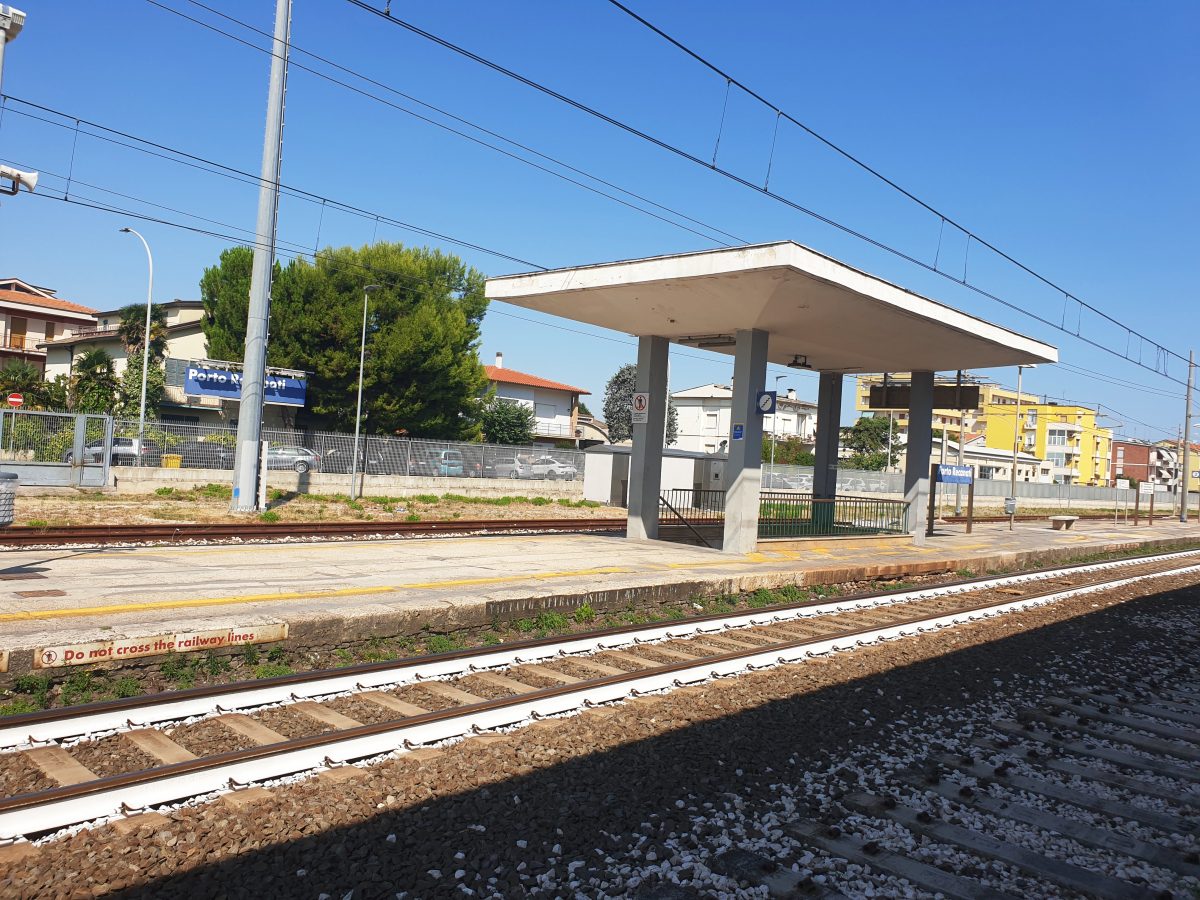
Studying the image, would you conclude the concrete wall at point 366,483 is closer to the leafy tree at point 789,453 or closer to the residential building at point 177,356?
the residential building at point 177,356

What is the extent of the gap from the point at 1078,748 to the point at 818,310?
9575 mm

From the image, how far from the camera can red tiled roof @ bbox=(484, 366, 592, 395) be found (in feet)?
219

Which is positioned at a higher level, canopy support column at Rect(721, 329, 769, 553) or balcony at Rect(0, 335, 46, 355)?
balcony at Rect(0, 335, 46, 355)

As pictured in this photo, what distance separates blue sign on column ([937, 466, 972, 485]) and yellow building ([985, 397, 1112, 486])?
76.9 m

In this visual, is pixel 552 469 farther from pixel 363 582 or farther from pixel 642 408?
pixel 363 582

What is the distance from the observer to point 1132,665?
369 inches

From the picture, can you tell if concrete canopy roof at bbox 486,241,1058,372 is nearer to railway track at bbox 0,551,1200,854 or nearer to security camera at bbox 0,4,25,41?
railway track at bbox 0,551,1200,854

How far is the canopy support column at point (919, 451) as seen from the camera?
21297 mm

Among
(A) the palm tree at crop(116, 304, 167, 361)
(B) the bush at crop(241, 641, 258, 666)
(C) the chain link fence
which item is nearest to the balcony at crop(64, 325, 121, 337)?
(A) the palm tree at crop(116, 304, 167, 361)

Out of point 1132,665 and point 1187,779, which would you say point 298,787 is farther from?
point 1132,665

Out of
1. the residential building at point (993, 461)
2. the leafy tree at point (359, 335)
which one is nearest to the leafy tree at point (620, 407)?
the residential building at point (993, 461)

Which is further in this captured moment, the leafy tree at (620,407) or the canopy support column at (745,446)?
the leafy tree at (620,407)

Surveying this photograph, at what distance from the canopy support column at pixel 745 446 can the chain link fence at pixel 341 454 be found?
16.2m

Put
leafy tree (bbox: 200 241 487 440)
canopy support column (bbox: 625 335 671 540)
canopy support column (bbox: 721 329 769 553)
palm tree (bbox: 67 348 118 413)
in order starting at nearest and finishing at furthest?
canopy support column (bbox: 721 329 769 553), canopy support column (bbox: 625 335 671 540), palm tree (bbox: 67 348 118 413), leafy tree (bbox: 200 241 487 440)
